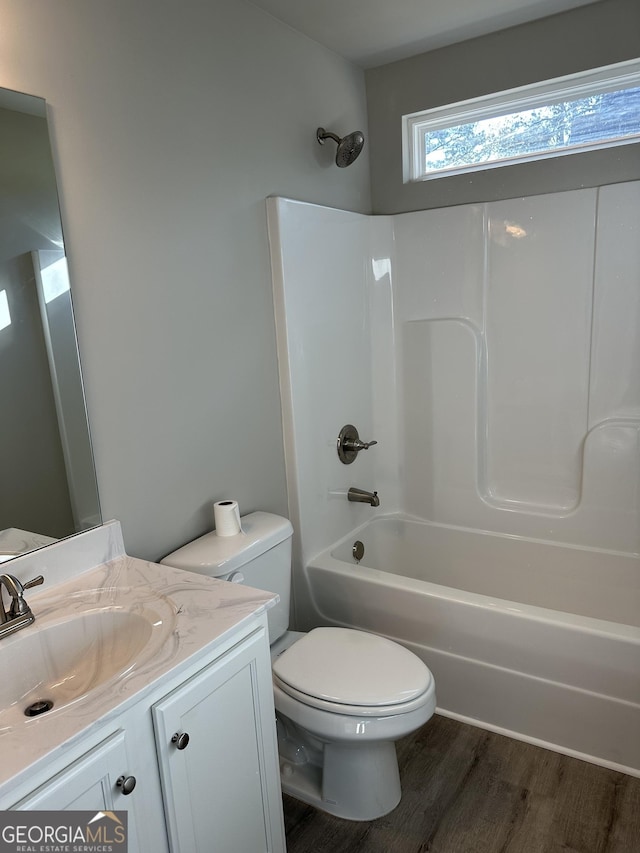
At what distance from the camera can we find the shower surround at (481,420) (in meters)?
2.18

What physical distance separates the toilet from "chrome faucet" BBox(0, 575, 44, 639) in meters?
0.50

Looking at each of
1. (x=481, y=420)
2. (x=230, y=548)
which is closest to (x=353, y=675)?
(x=230, y=548)

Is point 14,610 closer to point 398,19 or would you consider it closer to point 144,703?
point 144,703

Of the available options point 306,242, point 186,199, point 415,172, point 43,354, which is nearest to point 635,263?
point 415,172

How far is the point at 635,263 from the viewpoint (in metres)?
2.34

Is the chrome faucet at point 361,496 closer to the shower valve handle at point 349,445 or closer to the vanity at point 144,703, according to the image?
the shower valve handle at point 349,445

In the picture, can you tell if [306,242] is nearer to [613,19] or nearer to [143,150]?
[143,150]

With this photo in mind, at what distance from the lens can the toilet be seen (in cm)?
168

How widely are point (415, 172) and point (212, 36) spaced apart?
118 cm

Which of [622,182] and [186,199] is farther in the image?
[622,182]

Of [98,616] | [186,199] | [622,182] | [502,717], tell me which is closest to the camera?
[98,616]

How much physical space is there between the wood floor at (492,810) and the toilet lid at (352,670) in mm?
465

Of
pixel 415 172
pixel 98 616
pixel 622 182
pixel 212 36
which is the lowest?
pixel 98 616

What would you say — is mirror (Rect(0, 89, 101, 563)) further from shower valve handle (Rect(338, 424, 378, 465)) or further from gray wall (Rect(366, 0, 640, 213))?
gray wall (Rect(366, 0, 640, 213))
